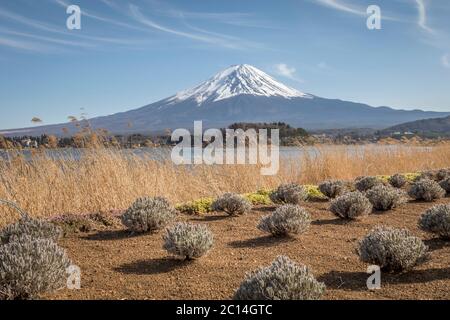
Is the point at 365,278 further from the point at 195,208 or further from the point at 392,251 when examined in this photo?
the point at 195,208

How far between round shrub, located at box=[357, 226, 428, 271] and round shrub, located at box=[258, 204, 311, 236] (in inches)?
56.1

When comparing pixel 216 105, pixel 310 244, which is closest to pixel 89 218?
pixel 310 244

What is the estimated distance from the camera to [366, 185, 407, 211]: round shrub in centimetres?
880

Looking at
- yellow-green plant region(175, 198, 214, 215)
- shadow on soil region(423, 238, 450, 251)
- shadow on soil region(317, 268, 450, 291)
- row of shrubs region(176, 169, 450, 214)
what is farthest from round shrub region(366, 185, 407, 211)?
shadow on soil region(317, 268, 450, 291)

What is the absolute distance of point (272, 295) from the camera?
3.49m

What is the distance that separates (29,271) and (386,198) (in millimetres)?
6766

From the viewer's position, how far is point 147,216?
6656 millimetres

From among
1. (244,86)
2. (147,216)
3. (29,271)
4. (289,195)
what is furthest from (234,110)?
(29,271)

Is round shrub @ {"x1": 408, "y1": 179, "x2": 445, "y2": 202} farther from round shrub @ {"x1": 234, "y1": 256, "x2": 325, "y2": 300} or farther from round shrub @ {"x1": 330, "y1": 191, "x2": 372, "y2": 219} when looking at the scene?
round shrub @ {"x1": 234, "y1": 256, "x2": 325, "y2": 300}

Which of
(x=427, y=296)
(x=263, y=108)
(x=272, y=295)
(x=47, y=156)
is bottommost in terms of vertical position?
(x=427, y=296)

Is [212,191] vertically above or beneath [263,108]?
beneath

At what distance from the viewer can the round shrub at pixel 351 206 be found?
771 centimetres

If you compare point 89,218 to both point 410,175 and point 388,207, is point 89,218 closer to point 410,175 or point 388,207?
point 388,207

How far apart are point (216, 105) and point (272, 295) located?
189m
